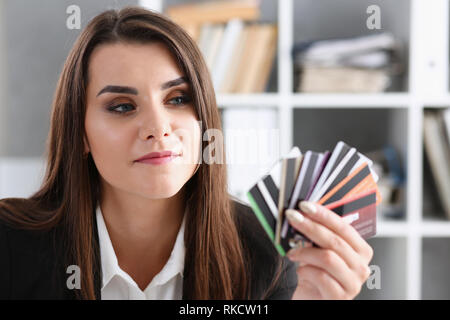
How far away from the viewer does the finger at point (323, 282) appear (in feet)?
1.77

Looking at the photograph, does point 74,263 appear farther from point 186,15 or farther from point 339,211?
point 186,15

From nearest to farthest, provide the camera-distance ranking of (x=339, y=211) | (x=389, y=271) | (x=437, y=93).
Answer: (x=339, y=211)
(x=389, y=271)
(x=437, y=93)

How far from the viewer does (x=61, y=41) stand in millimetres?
638

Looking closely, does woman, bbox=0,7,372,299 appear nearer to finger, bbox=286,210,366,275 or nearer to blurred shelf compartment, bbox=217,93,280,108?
finger, bbox=286,210,366,275

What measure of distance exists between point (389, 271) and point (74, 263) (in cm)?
61

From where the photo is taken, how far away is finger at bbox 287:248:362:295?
525 millimetres

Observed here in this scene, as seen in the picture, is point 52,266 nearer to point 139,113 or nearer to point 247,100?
point 139,113

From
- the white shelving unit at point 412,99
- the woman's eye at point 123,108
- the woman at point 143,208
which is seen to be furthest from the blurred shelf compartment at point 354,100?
the woman's eye at point 123,108

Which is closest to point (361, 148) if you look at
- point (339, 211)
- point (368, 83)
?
point (368, 83)

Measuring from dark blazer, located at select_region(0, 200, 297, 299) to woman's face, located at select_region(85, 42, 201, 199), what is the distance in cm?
14

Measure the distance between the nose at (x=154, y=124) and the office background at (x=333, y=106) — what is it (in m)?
0.18

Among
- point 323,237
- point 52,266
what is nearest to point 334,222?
point 323,237

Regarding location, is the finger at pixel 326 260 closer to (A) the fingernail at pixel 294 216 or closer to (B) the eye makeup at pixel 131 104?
(A) the fingernail at pixel 294 216

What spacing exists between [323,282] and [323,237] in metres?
0.07
